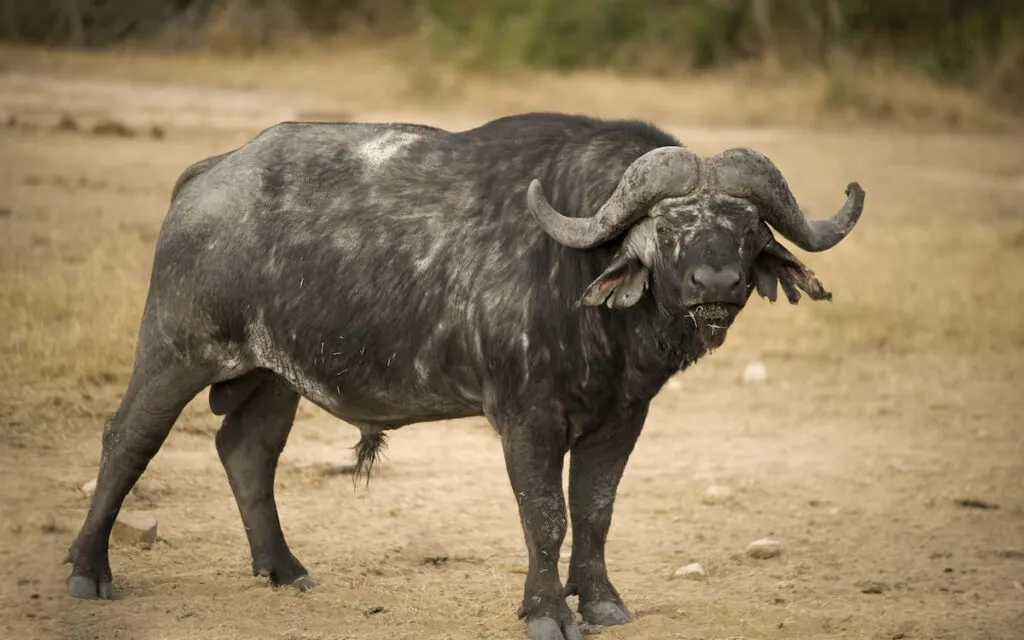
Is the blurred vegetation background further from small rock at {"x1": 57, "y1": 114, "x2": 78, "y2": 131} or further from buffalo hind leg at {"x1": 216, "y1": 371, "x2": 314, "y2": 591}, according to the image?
buffalo hind leg at {"x1": 216, "y1": 371, "x2": 314, "y2": 591}

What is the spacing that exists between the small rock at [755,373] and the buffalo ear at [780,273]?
15.8 ft

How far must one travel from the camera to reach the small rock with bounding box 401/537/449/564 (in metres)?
6.87

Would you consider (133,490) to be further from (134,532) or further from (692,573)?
(692,573)

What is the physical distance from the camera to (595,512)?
19.5 ft

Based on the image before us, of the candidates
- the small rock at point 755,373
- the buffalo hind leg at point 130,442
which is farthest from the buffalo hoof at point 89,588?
the small rock at point 755,373

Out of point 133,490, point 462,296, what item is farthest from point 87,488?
point 462,296

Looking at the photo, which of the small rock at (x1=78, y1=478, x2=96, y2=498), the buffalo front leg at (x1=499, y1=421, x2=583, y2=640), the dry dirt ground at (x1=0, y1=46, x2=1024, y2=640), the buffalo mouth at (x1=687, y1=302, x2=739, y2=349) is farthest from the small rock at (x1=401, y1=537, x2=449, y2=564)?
the buffalo mouth at (x1=687, y1=302, x2=739, y2=349)

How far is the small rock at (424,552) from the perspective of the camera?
687cm

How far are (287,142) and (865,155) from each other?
1307 centimetres

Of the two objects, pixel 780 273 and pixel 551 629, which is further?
pixel 551 629

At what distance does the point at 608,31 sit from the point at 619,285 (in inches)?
761

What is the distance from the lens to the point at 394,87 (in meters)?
19.9

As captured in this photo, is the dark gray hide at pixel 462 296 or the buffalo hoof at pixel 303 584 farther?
the buffalo hoof at pixel 303 584

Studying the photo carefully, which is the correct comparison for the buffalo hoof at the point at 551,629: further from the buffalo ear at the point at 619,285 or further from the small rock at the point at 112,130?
the small rock at the point at 112,130
